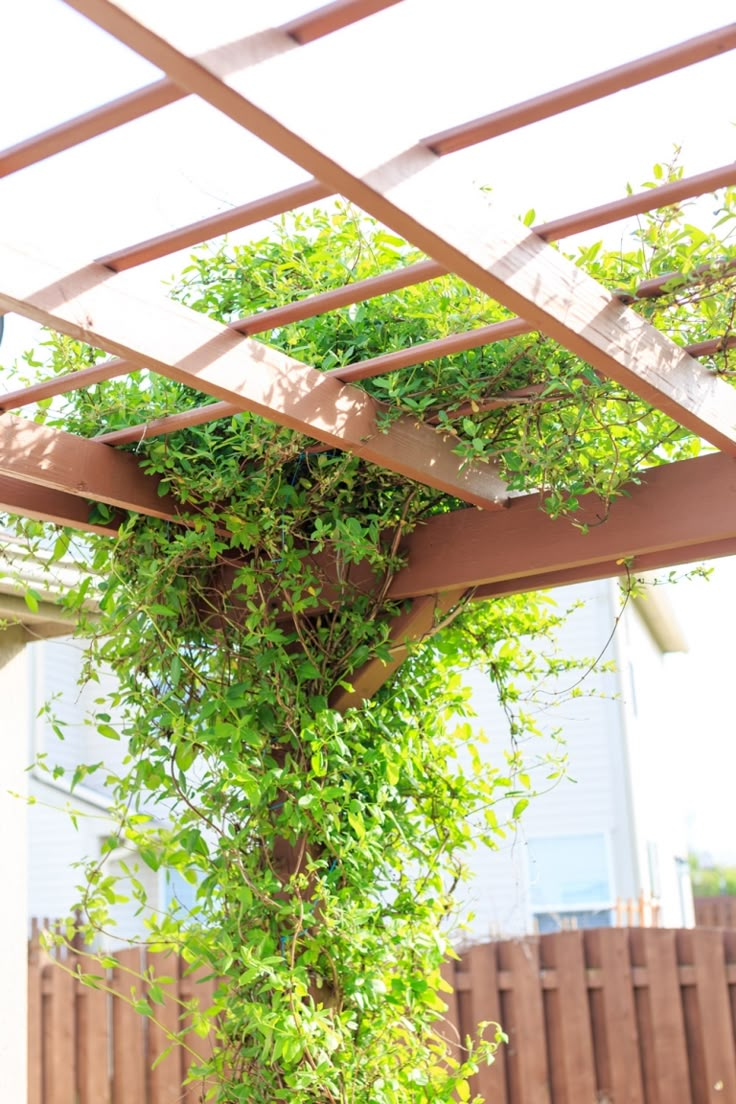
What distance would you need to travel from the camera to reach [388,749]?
3139 millimetres

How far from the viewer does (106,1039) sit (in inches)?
247

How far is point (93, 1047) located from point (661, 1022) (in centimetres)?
302

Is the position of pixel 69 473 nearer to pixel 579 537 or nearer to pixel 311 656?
pixel 311 656

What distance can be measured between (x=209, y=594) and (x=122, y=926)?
405 inches

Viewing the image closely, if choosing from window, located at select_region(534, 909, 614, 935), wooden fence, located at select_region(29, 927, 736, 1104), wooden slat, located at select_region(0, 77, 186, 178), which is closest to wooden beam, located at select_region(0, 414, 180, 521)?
wooden slat, located at select_region(0, 77, 186, 178)

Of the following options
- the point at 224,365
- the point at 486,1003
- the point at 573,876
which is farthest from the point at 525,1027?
the point at 573,876

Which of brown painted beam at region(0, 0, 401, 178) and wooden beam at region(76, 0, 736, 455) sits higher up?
brown painted beam at region(0, 0, 401, 178)

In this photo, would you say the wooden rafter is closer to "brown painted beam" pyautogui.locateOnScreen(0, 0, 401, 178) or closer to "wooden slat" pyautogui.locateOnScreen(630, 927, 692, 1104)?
"brown painted beam" pyautogui.locateOnScreen(0, 0, 401, 178)

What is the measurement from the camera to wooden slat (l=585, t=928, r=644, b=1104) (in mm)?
5219

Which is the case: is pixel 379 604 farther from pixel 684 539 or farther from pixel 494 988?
pixel 494 988

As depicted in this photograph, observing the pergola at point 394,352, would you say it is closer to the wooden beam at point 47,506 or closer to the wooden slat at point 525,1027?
the wooden beam at point 47,506

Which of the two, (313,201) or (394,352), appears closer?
(313,201)

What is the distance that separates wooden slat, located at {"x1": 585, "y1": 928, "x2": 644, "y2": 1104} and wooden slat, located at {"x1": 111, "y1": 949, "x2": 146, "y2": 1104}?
2380 mm

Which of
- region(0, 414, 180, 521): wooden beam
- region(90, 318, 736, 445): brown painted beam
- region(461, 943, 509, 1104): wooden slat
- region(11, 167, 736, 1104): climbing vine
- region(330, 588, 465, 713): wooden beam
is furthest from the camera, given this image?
region(461, 943, 509, 1104): wooden slat
